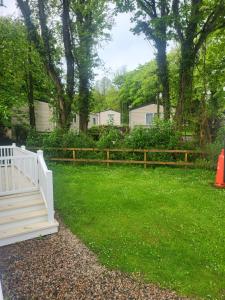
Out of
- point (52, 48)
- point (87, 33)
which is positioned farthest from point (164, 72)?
point (52, 48)

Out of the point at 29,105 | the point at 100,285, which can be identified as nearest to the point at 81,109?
the point at 29,105

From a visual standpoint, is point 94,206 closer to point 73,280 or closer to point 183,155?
point 73,280

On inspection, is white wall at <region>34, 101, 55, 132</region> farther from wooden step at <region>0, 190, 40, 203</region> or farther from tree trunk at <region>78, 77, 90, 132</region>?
wooden step at <region>0, 190, 40, 203</region>

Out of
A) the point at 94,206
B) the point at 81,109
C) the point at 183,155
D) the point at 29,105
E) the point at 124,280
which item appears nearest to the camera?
the point at 124,280

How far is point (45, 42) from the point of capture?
13852 millimetres

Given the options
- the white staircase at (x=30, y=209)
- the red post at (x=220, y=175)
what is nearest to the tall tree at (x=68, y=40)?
the red post at (x=220, y=175)

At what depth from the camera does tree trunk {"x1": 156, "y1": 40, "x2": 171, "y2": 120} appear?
14.1 meters

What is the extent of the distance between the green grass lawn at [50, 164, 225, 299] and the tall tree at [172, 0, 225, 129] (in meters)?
4.76

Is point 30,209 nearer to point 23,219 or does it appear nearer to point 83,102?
point 23,219

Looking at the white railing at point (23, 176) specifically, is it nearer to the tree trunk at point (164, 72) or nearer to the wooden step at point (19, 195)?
the wooden step at point (19, 195)

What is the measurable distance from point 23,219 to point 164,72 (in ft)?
39.1

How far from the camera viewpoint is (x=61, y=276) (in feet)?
12.1

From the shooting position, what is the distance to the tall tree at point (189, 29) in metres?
12.4

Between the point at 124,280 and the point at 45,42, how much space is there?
13072 mm
